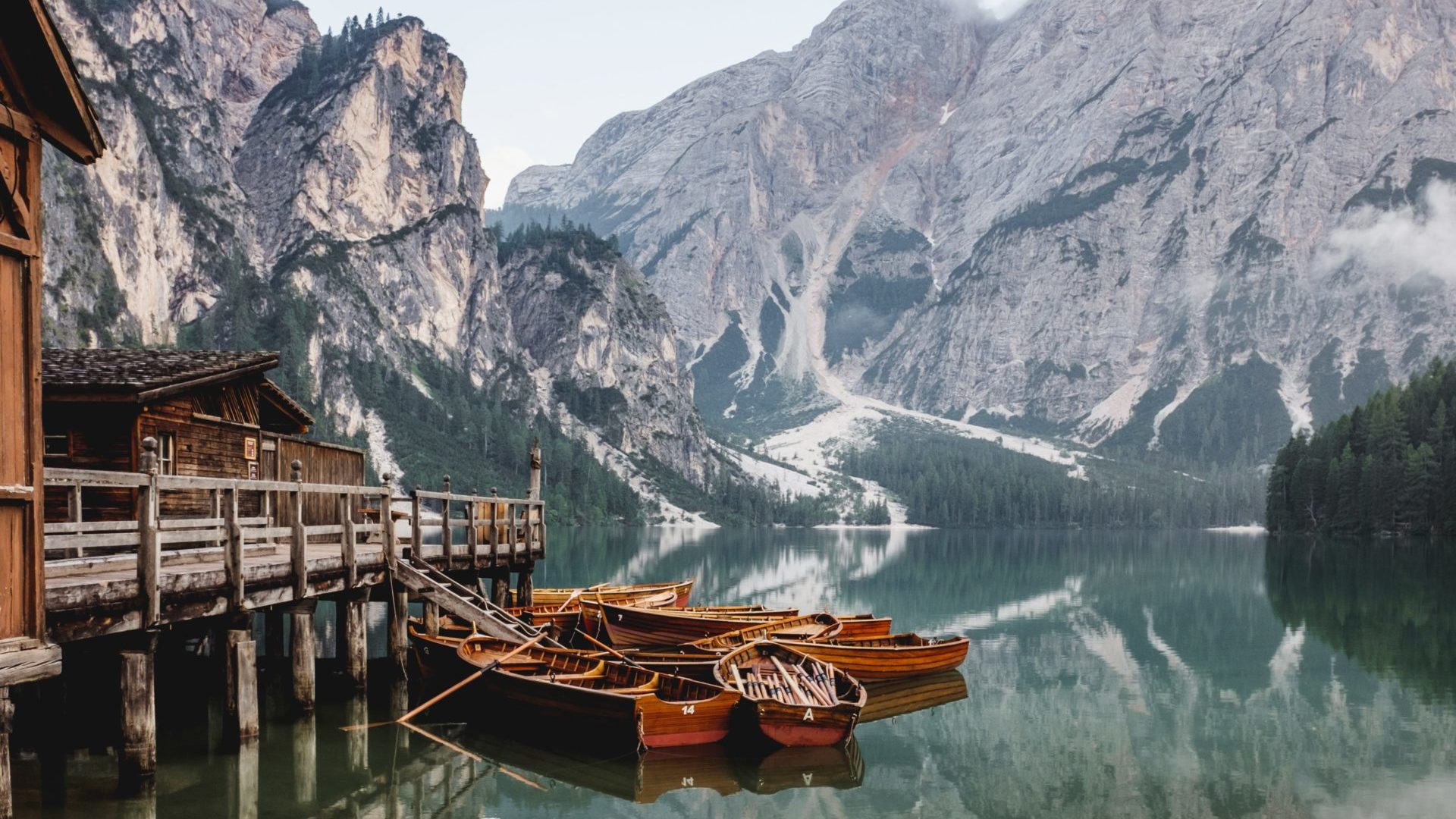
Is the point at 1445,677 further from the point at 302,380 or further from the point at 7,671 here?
the point at 302,380

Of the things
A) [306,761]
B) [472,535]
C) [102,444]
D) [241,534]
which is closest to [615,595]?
[472,535]

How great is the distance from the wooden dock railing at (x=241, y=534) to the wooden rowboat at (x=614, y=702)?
4751 millimetres

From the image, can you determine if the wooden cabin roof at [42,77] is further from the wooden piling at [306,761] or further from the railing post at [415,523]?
the railing post at [415,523]

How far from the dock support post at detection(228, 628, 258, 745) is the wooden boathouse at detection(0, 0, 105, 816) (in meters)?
8.40

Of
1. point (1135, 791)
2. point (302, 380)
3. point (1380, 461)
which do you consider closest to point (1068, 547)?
point (1380, 461)

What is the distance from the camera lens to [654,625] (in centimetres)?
3909

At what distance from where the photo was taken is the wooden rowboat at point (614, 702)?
87.2 ft

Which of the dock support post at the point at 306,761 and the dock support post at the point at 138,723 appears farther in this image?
the dock support post at the point at 306,761

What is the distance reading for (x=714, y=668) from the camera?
2936 centimetres

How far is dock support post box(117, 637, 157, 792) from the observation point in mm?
20344

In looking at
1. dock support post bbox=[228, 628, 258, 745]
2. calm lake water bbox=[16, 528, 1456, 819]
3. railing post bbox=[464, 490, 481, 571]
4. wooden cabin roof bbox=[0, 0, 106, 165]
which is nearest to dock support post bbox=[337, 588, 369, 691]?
calm lake water bbox=[16, 528, 1456, 819]

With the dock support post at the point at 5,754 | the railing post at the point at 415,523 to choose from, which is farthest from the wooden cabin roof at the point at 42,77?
the railing post at the point at 415,523

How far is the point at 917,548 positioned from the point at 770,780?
144851mm

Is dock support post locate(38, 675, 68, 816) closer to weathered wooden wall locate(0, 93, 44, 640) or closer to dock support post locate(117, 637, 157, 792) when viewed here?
dock support post locate(117, 637, 157, 792)
